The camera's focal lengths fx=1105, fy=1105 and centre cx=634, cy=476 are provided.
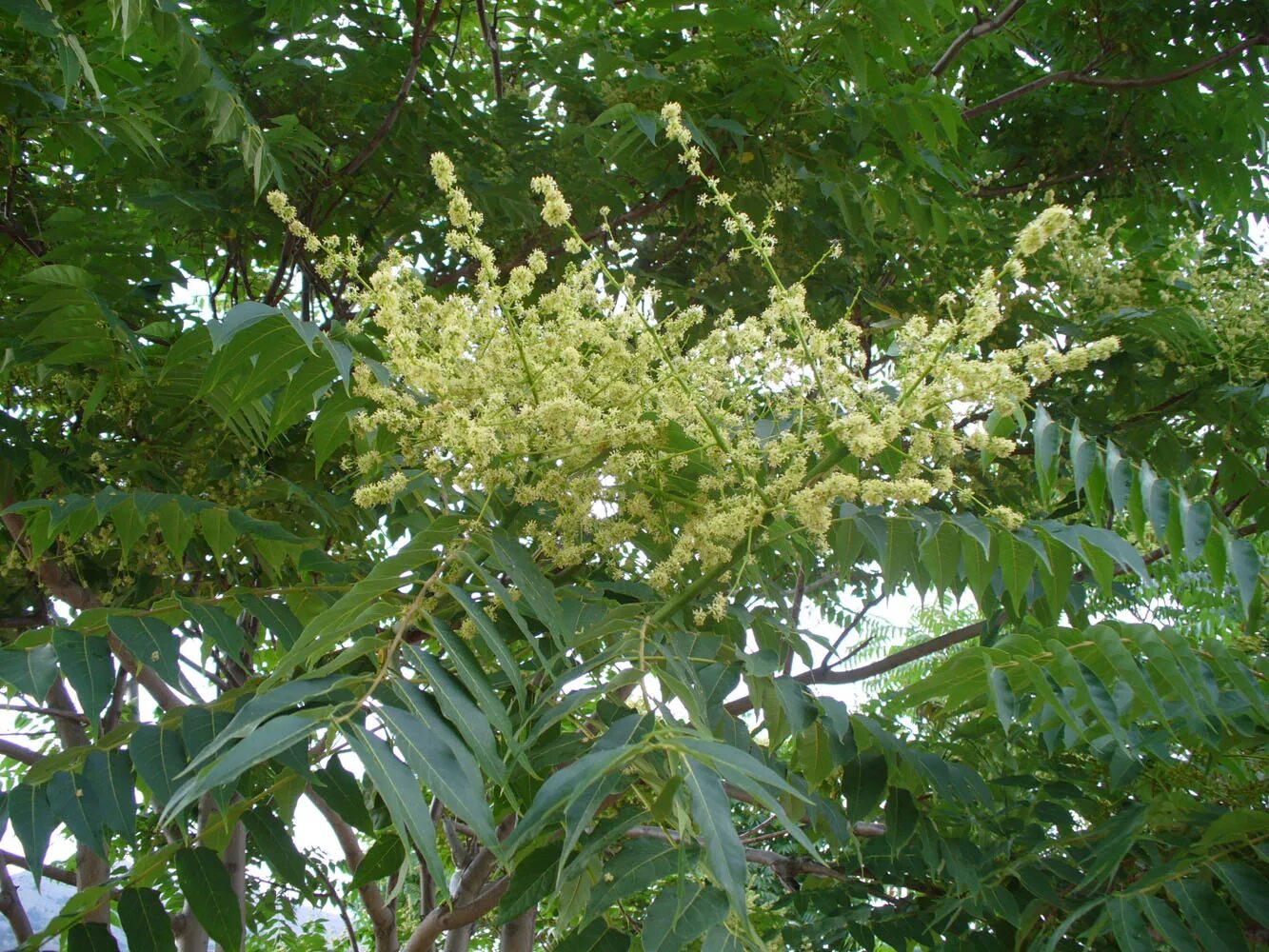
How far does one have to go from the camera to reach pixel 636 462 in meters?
1.65

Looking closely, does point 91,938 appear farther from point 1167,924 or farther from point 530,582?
point 1167,924

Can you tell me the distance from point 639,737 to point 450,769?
298 mm

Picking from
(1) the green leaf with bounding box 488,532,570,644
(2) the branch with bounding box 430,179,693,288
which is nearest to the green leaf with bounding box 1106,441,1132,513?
(1) the green leaf with bounding box 488,532,570,644

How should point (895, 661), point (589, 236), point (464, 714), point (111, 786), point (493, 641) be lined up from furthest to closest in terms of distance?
point (589, 236) < point (895, 661) < point (111, 786) < point (493, 641) < point (464, 714)

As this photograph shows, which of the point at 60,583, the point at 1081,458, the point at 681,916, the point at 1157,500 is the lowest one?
the point at 681,916

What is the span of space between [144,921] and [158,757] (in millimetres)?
235

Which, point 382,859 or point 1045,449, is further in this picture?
point 382,859

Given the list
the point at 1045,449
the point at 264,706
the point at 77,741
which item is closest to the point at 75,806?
the point at 264,706

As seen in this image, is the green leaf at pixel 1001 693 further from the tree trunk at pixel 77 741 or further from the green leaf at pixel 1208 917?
the tree trunk at pixel 77 741

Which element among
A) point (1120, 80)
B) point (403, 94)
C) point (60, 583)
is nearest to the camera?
point (60, 583)

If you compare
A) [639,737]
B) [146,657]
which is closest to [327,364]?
[146,657]

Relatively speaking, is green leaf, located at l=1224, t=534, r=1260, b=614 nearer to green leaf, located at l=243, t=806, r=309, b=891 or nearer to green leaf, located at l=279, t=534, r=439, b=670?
green leaf, located at l=279, t=534, r=439, b=670

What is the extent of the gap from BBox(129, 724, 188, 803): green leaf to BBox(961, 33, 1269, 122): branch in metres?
3.24

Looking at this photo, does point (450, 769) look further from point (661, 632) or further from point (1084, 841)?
point (1084, 841)
